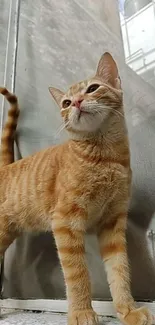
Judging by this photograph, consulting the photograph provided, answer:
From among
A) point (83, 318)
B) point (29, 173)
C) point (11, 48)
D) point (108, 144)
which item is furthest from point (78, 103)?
point (11, 48)

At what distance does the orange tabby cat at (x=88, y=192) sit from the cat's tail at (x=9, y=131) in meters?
0.35

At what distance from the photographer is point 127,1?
1291 mm

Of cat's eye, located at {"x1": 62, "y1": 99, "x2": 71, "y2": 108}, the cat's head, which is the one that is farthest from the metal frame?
cat's eye, located at {"x1": 62, "y1": 99, "x2": 71, "y2": 108}

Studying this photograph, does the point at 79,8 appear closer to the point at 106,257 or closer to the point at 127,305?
the point at 106,257

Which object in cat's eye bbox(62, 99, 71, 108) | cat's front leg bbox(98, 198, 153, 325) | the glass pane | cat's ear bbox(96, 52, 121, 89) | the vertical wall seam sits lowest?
cat's front leg bbox(98, 198, 153, 325)

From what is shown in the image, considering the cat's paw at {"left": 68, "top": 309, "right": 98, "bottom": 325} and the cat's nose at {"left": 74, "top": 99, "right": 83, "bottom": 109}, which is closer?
the cat's paw at {"left": 68, "top": 309, "right": 98, "bottom": 325}

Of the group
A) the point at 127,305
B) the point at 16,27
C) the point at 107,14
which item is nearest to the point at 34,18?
the point at 16,27

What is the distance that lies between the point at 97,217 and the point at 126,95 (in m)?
0.50

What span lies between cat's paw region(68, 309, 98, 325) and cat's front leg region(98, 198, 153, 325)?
85mm

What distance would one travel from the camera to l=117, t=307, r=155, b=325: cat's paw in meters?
0.79

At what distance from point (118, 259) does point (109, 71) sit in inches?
23.9

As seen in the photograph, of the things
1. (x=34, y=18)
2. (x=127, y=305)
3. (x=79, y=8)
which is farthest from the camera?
(x=34, y=18)

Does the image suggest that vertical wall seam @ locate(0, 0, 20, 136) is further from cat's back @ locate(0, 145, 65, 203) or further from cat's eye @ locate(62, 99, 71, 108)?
cat's eye @ locate(62, 99, 71, 108)

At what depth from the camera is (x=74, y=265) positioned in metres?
0.91
